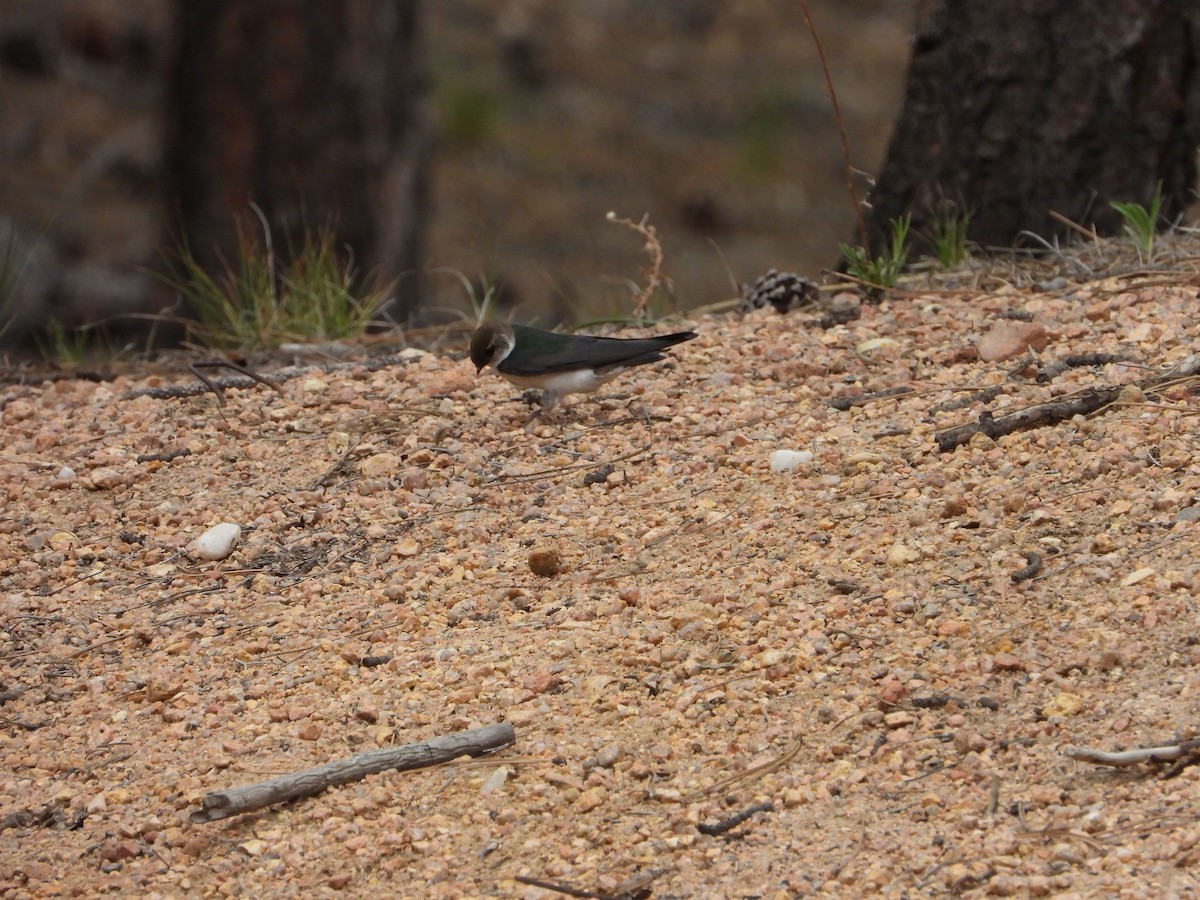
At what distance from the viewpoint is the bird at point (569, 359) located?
3.86 metres

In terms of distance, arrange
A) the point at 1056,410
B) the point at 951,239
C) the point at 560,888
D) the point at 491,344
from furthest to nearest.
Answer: the point at 951,239 < the point at 491,344 < the point at 1056,410 < the point at 560,888

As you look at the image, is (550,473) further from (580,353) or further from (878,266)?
(878,266)

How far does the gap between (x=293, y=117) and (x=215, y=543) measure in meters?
4.37

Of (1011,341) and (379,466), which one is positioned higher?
(1011,341)

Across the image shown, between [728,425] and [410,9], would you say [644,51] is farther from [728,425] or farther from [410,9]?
[728,425]

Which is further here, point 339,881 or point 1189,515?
point 1189,515

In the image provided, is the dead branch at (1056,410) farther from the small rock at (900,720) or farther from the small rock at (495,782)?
the small rock at (495,782)

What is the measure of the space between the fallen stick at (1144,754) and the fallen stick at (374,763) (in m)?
0.96

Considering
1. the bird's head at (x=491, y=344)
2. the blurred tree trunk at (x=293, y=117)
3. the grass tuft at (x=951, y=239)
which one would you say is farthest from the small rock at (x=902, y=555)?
the blurred tree trunk at (x=293, y=117)

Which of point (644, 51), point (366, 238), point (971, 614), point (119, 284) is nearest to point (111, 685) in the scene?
point (971, 614)

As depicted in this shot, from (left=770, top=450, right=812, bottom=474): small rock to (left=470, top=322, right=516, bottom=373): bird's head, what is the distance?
35.6 inches

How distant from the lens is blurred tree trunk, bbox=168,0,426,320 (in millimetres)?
7250

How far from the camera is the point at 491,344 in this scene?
406 centimetres

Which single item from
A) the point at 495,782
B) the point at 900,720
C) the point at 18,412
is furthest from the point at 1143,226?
the point at 18,412
